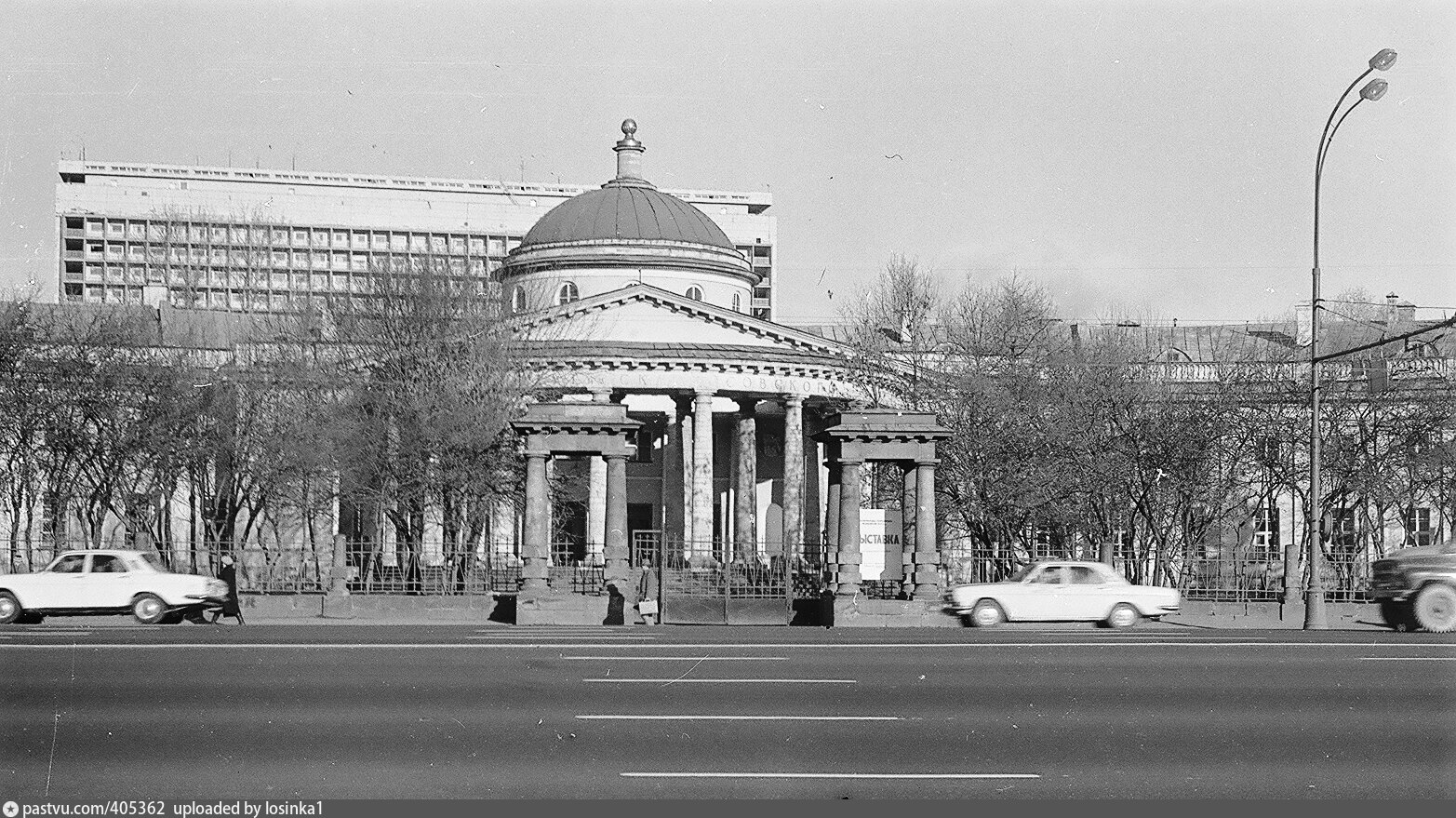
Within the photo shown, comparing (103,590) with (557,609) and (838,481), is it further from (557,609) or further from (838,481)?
(838,481)

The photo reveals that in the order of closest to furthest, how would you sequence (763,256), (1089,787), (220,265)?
(1089,787) → (220,265) → (763,256)

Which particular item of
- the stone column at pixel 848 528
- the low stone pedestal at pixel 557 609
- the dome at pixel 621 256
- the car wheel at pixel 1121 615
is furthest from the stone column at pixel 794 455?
the car wheel at pixel 1121 615

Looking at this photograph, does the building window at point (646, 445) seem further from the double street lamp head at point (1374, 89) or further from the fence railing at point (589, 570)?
the double street lamp head at point (1374, 89)

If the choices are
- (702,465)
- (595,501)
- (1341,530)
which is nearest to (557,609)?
(595,501)

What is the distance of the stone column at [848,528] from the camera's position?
35.0 meters

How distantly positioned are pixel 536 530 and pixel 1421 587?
17055 mm

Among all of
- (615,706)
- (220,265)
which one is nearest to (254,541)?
(615,706)

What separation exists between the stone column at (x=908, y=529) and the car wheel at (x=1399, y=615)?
946 centimetres

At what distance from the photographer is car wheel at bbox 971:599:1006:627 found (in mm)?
32125

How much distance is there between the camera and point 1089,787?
1248 cm

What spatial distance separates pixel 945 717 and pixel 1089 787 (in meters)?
3.25

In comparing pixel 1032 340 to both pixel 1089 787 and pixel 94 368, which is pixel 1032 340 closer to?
pixel 94 368

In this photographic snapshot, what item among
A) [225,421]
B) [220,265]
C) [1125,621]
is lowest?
[1125,621]

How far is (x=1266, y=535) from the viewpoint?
69.6 meters
